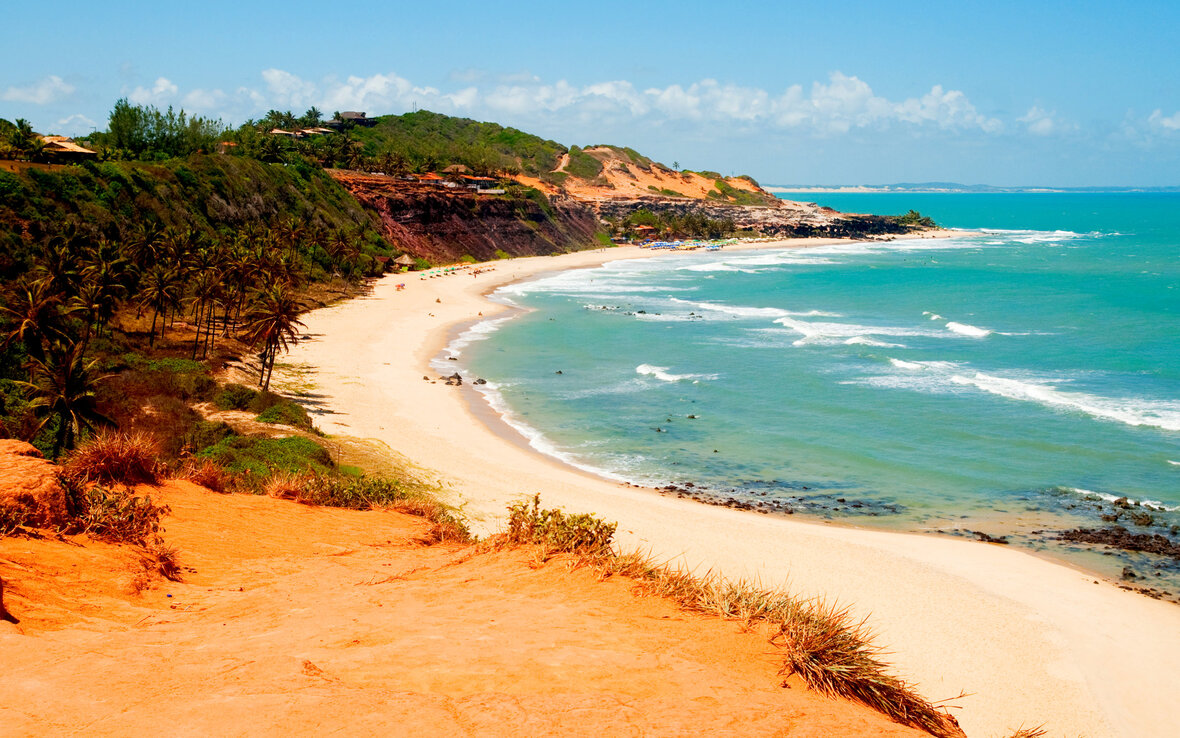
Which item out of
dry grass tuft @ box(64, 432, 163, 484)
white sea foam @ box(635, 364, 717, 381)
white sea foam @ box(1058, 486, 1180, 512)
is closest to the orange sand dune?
dry grass tuft @ box(64, 432, 163, 484)

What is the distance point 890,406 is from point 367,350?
30339 millimetres

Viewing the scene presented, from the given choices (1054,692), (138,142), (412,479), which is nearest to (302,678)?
(1054,692)

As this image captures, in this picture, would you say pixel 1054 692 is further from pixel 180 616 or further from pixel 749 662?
pixel 180 616

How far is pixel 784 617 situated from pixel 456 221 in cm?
9692

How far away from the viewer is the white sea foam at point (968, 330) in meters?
58.4

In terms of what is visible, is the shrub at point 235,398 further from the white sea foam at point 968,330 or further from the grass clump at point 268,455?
the white sea foam at point 968,330

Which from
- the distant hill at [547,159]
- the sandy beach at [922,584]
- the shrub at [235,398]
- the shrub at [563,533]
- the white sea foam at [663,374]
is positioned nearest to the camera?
the shrub at [563,533]

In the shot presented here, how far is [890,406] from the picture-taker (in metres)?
39.2

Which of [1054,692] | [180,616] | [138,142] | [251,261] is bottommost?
[1054,692]

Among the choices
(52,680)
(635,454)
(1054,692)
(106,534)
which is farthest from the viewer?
(635,454)

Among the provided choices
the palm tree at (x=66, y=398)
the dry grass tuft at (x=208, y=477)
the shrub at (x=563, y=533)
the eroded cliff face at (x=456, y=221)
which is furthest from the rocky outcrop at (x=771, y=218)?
the shrub at (x=563, y=533)

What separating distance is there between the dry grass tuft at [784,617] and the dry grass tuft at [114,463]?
23.2ft

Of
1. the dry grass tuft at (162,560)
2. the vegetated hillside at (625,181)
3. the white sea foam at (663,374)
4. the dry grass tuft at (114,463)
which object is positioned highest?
the vegetated hillside at (625,181)

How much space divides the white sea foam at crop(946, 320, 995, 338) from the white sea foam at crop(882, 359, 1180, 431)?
1141 cm
